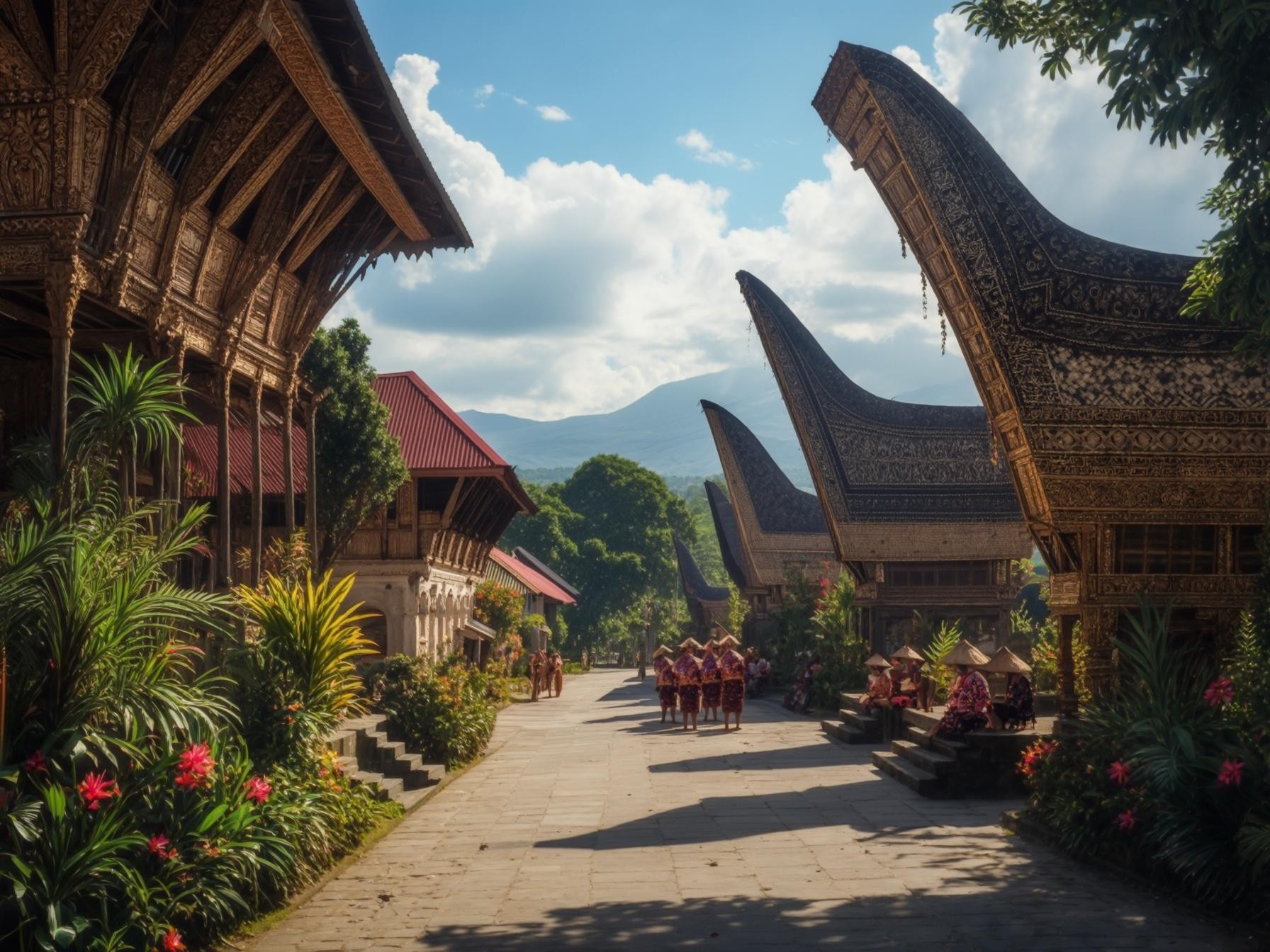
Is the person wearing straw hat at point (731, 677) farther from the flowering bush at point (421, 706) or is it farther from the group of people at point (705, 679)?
the flowering bush at point (421, 706)

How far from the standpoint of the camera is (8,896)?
6.04 m

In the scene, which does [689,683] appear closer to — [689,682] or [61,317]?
[689,682]

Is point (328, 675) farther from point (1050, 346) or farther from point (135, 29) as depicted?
point (1050, 346)

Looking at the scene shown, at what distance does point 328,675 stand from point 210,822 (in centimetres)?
316

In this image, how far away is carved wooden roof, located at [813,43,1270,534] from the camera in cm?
1233

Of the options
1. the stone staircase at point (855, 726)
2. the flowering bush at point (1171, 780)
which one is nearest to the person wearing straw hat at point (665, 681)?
the stone staircase at point (855, 726)

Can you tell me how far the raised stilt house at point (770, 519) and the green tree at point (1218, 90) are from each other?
29927 millimetres

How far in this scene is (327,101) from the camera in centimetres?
1219

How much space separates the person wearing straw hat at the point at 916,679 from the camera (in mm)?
17828

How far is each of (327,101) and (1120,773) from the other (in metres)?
9.00

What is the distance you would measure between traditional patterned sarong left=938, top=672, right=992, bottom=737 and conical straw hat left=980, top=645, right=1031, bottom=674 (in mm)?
337

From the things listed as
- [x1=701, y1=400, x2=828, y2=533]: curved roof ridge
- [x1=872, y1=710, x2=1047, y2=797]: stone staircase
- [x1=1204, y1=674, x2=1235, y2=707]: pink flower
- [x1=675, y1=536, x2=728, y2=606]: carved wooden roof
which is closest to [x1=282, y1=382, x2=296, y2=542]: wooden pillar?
[x1=872, y1=710, x2=1047, y2=797]: stone staircase

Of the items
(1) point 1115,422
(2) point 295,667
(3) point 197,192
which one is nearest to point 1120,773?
(1) point 1115,422

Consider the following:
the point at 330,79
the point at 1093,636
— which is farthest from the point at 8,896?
the point at 1093,636
